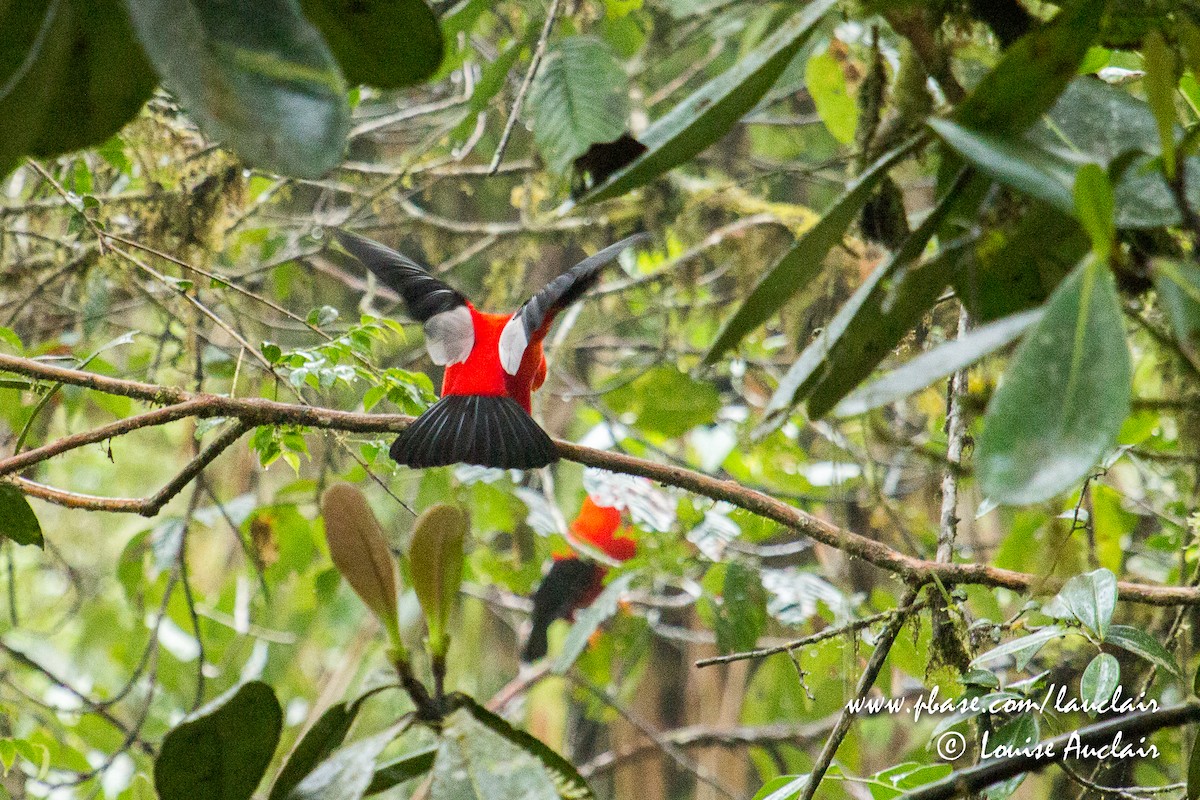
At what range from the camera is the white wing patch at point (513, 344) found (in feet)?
7.34

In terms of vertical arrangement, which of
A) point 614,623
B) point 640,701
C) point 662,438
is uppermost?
point 662,438

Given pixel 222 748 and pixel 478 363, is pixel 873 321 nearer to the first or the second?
pixel 222 748

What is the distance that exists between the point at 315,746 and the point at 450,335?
60.4 inches

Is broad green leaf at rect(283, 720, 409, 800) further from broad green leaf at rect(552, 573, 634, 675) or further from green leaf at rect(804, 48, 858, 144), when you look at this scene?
green leaf at rect(804, 48, 858, 144)

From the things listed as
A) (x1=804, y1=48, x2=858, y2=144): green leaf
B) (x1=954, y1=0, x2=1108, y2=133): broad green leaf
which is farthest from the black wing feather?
(x1=954, y1=0, x2=1108, y2=133): broad green leaf

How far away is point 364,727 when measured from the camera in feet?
14.2

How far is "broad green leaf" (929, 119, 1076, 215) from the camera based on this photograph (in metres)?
0.66

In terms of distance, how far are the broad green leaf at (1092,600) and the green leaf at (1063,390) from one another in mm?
693

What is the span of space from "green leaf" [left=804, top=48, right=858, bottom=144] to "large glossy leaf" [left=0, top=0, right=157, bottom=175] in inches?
83.5

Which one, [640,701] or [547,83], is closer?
[547,83]

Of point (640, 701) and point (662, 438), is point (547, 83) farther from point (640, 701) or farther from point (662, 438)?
point (640, 701)

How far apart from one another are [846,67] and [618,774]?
110 inches

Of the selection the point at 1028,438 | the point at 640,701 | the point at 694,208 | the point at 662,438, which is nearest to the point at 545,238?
the point at 694,208

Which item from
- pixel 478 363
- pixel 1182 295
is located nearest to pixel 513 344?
pixel 478 363
